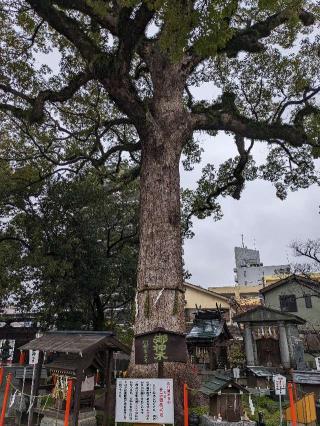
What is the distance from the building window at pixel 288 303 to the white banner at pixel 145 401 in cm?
2460

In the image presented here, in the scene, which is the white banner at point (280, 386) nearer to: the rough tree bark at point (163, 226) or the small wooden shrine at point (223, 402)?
the small wooden shrine at point (223, 402)

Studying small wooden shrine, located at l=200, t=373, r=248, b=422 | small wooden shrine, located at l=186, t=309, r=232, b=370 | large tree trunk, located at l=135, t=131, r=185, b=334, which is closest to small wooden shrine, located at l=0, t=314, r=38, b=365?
small wooden shrine, located at l=186, t=309, r=232, b=370

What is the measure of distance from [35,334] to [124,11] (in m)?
16.2

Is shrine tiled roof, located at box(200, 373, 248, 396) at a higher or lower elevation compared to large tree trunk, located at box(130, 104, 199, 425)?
lower

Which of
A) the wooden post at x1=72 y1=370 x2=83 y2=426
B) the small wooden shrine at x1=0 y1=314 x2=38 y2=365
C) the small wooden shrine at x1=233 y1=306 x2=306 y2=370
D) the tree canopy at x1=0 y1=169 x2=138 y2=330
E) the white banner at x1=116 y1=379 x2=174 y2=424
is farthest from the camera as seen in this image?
→ the small wooden shrine at x1=233 y1=306 x2=306 y2=370

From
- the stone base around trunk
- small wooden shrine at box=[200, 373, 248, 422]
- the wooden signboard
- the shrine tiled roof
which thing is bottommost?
the stone base around trunk

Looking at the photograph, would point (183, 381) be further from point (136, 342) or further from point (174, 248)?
point (174, 248)

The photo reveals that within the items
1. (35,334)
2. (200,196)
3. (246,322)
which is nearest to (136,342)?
(200,196)

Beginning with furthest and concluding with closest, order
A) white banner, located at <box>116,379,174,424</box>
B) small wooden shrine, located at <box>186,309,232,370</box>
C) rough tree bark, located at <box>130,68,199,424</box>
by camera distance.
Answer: small wooden shrine, located at <box>186,309,232,370</box>, rough tree bark, located at <box>130,68,199,424</box>, white banner, located at <box>116,379,174,424</box>

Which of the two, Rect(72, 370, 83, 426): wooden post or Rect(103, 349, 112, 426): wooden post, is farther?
Rect(103, 349, 112, 426): wooden post

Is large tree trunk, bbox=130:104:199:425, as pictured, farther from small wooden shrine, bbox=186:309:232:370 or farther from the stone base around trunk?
small wooden shrine, bbox=186:309:232:370

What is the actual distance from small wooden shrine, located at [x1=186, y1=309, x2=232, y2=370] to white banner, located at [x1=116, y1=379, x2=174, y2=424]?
1361 centimetres

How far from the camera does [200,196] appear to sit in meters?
17.2

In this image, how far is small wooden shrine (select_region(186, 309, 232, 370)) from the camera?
1883 cm
